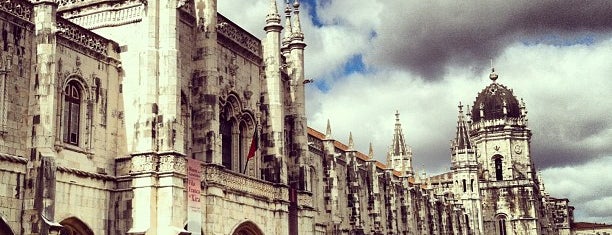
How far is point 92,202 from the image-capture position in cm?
2314

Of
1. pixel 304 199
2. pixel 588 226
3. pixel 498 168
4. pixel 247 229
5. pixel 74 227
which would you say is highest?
pixel 498 168

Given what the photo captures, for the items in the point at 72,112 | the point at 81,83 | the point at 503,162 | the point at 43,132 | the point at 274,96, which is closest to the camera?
the point at 43,132

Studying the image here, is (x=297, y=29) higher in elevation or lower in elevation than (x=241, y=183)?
higher

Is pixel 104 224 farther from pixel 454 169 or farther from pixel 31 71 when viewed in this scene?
pixel 454 169

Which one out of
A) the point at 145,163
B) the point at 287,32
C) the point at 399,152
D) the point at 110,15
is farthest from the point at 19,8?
the point at 399,152

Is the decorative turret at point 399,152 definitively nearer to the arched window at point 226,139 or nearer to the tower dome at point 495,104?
the tower dome at point 495,104

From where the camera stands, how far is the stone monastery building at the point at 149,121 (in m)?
20.8

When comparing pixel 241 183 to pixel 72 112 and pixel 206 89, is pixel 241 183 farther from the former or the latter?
pixel 72 112

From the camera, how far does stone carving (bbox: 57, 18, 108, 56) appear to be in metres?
22.9

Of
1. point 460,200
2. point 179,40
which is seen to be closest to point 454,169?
point 460,200

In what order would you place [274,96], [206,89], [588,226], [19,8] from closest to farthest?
[19,8], [206,89], [274,96], [588,226]

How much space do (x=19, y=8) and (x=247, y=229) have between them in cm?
1224

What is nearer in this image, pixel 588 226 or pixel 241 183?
pixel 241 183

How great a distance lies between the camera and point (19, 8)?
21234mm
